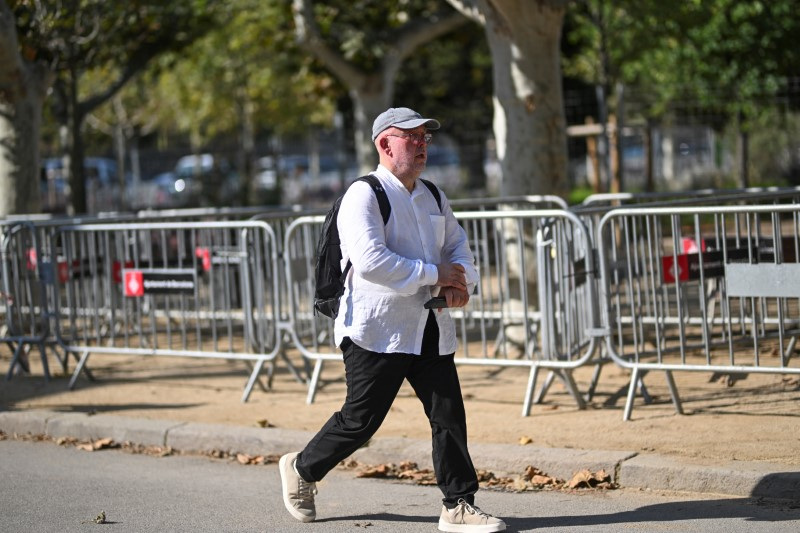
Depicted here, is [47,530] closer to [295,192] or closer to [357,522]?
[357,522]

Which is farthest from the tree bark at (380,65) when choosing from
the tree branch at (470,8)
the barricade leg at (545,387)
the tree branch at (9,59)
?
the barricade leg at (545,387)

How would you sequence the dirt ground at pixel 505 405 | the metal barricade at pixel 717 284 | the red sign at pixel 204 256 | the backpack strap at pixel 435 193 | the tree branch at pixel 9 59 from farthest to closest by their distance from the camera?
1. the tree branch at pixel 9 59
2. the red sign at pixel 204 256
3. the metal barricade at pixel 717 284
4. the dirt ground at pixel 505 405
5. the backpack strap at pixel 435 193

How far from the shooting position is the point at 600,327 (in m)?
7.79

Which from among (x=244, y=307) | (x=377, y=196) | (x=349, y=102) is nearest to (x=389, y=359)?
(x=377, y=196)

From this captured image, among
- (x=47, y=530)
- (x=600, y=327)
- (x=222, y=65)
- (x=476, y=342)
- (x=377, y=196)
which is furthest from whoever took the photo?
(x=222, y=65)

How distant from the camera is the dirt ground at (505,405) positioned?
23.1ft

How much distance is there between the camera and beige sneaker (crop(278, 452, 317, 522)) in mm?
5723

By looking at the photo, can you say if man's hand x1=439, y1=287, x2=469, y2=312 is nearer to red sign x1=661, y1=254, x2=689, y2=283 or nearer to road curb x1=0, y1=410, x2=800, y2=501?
road curb x1=0, y1=410, x2=800, y2=501

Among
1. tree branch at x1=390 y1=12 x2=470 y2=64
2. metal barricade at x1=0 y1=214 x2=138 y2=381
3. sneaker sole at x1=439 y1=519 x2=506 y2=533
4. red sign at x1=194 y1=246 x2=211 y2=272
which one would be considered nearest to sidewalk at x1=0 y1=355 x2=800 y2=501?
metal barricade at x1=0 y1=214 x2=138 y2=381

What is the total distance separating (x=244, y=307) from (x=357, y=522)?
12.0 feet

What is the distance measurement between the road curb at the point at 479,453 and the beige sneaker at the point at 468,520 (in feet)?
4.12

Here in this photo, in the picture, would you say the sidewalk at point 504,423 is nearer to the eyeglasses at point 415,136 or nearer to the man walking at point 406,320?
the man walking at point 406,320

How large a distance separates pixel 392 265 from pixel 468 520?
125 centimetres

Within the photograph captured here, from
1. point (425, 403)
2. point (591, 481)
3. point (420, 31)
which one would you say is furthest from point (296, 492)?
point (420, 31)
